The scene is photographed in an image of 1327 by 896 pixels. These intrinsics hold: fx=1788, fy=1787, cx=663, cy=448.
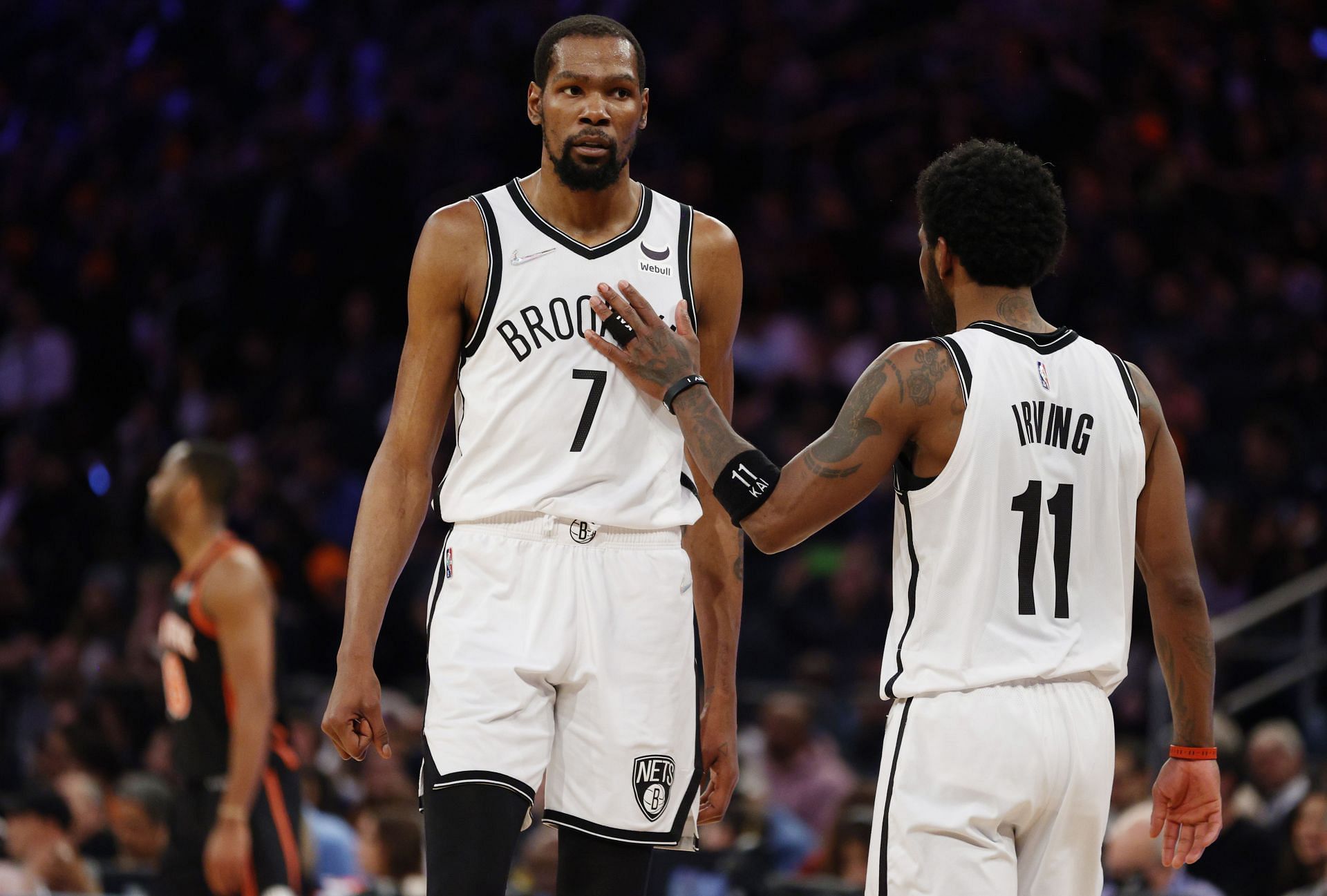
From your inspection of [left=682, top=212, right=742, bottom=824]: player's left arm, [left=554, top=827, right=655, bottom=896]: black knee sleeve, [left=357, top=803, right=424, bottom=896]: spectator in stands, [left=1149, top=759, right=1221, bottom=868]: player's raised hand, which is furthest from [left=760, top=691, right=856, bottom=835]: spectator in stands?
[left=554, top=827, right=655, bottom=896]: black knee sleeve

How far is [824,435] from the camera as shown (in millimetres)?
3992

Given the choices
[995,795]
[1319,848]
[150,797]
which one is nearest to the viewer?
[995,795]

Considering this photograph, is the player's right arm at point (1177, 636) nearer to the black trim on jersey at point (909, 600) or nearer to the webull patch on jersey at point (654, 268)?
the black trim on jersey at point (909, 600)

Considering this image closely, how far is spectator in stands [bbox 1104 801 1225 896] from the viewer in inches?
274

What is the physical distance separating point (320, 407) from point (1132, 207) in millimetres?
5788

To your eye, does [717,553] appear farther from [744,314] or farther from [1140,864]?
[744,314]

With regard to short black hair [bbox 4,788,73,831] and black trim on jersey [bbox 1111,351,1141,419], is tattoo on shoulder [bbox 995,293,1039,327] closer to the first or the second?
black trim on jersey [bbox 1111,351,1141,419]

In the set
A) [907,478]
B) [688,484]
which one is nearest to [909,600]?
[907,478]

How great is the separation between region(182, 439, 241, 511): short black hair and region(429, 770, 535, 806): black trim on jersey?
341 centimetres

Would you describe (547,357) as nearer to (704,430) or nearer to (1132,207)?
(704,430)

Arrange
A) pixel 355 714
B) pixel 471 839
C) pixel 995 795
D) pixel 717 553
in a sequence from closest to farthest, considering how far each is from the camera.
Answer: pixel 995 795 → pixel 471 839 → pixel 355 714 → pixel 717 553

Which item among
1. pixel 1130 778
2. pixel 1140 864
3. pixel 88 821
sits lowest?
pixel 88 821

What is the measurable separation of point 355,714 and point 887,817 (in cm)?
118

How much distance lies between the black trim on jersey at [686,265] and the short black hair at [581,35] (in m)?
0.36
